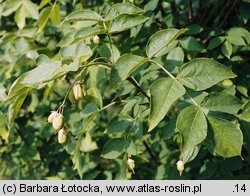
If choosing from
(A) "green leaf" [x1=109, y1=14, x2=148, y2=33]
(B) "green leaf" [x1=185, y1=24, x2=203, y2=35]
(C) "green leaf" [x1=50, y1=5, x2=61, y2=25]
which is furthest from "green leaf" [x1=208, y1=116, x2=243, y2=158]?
(C) "green leaf" [x1=50, y1=5, x2=61, y2=25]

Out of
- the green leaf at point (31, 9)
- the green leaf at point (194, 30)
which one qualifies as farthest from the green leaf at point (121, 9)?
the green leaf at point (31, 9)

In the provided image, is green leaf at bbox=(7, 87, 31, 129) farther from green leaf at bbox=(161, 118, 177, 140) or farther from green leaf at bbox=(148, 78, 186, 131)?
green leaf at bbox=(161, 118, 177, 140)

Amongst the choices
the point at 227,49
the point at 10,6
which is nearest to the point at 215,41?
the point at 227,49

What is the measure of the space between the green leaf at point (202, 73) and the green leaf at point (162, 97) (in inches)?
2.2

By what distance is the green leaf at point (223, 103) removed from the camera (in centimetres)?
127

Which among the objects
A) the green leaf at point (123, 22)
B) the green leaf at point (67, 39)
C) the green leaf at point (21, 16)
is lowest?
the green leaf at point (21, 16)

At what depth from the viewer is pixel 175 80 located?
1234mm

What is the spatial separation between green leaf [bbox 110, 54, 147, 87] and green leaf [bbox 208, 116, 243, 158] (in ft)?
0.93

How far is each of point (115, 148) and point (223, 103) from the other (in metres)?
0.57

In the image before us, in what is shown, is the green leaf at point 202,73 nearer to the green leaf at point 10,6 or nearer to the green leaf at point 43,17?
the green leaf at point 43,17

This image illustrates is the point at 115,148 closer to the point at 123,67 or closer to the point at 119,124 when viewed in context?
the point at 119,124

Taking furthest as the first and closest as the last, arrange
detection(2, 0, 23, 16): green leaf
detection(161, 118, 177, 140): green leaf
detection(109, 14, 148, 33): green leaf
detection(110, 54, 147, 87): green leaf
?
detection(2, 0, 23, 16): green leaf, detection(161, 118, 177, 140): green leaf, detection(109, 14, 148, 33): green leaf, detection(110, 54, 147, 87): green leaf

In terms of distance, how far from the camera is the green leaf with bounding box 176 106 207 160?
3.69 feet
